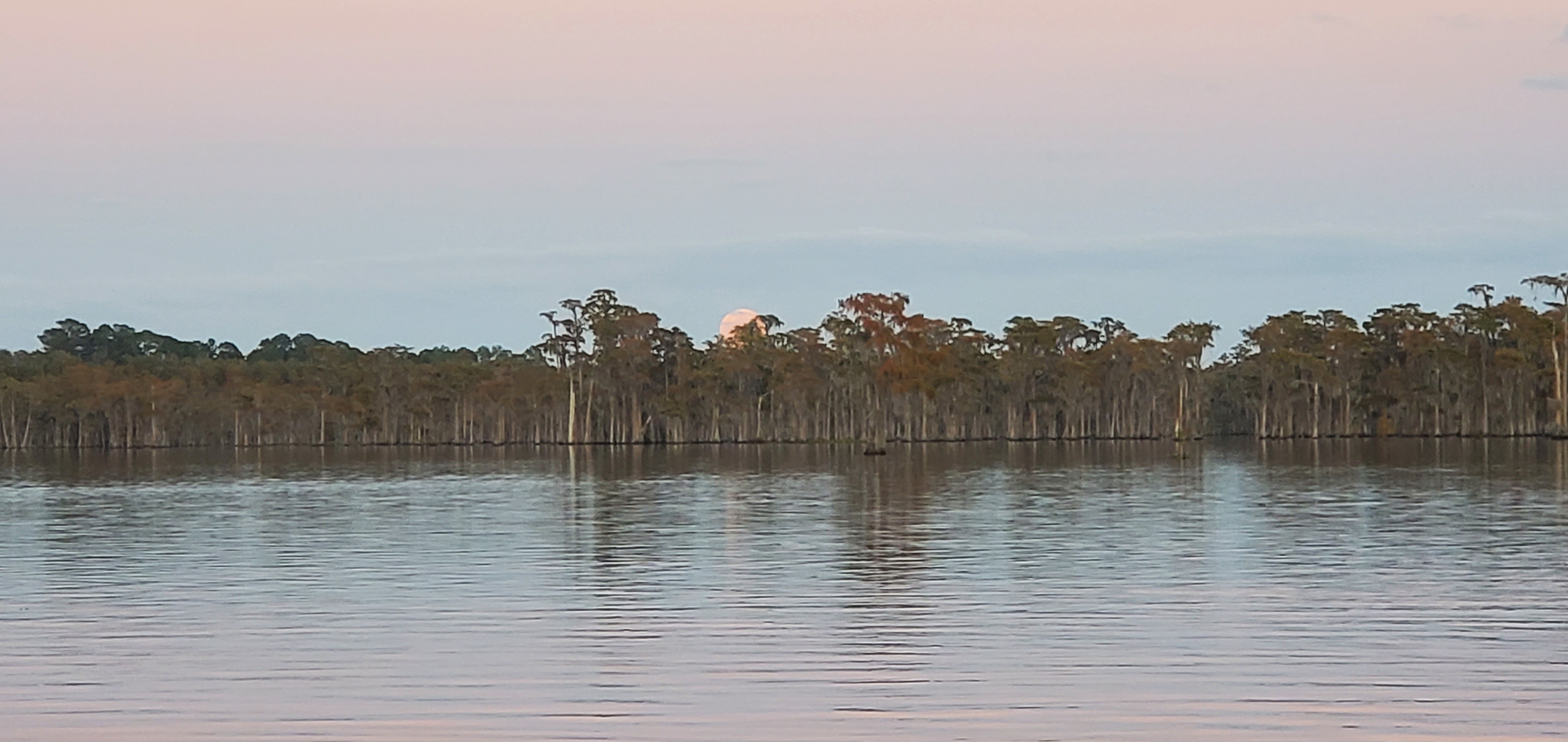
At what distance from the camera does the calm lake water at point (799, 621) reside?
11766mm

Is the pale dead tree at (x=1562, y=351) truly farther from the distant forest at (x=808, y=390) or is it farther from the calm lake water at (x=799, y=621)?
the calm lake water at (x=799, y=621)

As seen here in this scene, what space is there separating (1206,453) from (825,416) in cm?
4583

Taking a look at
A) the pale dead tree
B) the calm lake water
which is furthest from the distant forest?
the calm lake water

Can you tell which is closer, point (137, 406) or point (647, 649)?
point (647, 649)

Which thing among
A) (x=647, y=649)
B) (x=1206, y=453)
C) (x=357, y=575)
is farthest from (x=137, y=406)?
(x=647, y=649)

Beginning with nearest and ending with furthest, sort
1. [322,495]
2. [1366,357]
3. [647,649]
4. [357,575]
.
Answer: [647,649] → [357,575] → [322,495] → [1366,357]

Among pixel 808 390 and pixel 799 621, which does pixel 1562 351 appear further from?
pixel 799 621

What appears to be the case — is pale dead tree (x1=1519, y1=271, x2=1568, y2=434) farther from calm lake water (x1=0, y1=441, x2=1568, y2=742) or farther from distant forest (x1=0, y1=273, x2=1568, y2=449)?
calm lake water (x1=0, y1=441, x2=1568, y2=742)

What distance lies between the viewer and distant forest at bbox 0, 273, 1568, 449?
114188 mm

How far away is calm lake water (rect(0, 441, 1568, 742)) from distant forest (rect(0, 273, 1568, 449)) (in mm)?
73053

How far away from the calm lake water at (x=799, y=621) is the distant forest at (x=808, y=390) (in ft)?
240

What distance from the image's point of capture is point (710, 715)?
38.9ft

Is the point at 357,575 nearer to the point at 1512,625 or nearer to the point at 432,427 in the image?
the point at 1512,625

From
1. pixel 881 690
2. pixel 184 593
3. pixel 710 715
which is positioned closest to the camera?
pixel 710 715
